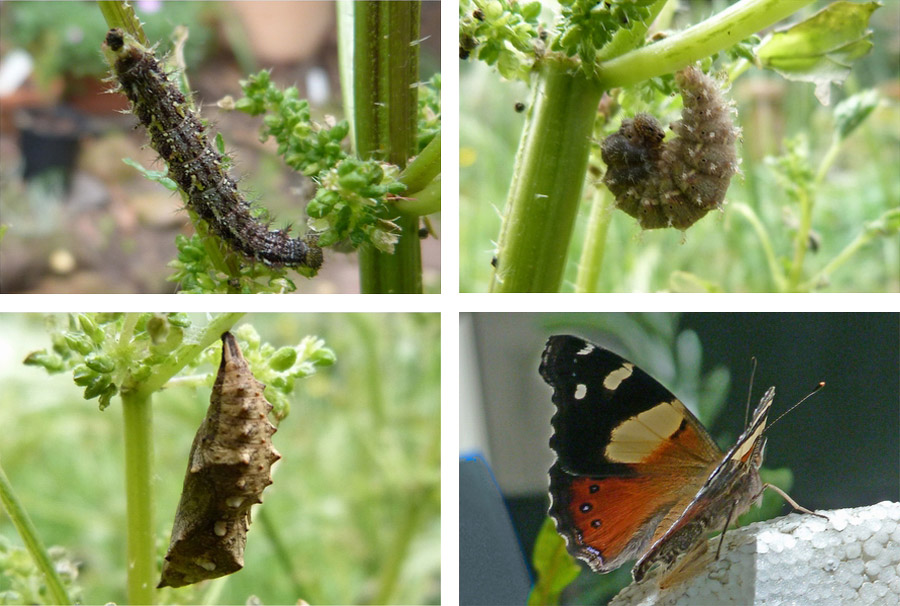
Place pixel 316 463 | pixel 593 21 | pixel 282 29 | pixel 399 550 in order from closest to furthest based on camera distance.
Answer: pixel 593 21 < pixel 399 550 < pixel 316 463 < pixel 282 29

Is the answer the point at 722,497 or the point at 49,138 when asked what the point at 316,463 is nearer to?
the point at 722,497

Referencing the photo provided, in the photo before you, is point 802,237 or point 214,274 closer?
point 214,274

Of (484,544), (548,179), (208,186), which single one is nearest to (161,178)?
(208,186)

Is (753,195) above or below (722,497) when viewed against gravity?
above

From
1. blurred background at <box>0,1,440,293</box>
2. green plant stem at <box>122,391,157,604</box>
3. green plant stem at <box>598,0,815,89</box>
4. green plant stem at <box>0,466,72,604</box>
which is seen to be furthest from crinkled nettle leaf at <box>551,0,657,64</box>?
blurred background at <box>0,1,440,293</box>

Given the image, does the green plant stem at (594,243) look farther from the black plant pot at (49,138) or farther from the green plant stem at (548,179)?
the black plant pot at (49,138)
